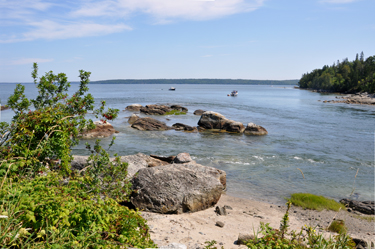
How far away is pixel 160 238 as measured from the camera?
22.5 ft

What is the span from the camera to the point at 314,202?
1265 centimetres

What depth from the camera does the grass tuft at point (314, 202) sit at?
1229 cm

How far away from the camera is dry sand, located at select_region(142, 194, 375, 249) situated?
725 cm

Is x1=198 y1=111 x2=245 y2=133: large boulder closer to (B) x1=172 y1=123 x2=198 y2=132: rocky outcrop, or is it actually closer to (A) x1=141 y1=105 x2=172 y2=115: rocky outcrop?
(B) x1=172 y1=123 x2=198 y2=132: rocky outcrop

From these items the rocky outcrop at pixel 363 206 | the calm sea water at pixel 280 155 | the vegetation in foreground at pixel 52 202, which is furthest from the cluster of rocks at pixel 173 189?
the rocky outcrop at pixel 363 206

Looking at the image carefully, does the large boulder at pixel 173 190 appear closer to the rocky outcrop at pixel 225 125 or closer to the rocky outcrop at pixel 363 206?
the rocky outcrop at pixel 363 206

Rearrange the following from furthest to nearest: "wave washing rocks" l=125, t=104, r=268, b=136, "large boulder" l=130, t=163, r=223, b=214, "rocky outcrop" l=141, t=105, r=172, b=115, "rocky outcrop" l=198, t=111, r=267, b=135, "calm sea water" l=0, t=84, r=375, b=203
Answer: "rocky outcrop" l=141, t=105, r=172, b=115
"wave washing rocks" l=125, t=104, r=268, b=136
"rocky outcrop" l=198, t=111, r=267, b=135
"calm sea water" l=0, t=84, r=375, b=203
"large boulder" l=130, t=163, r=223, b=214

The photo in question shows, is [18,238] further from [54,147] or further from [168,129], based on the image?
[168,129]

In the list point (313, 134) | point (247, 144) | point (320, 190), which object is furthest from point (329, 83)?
point (320, 190)

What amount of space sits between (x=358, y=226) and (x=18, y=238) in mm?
11656

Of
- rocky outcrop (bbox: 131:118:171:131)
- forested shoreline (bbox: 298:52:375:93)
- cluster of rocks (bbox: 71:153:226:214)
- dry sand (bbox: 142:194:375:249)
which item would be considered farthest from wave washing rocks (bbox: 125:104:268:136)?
forested shoreline (bbox: 298:52:375:93)

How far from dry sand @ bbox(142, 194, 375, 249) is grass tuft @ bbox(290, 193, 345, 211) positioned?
38 cm

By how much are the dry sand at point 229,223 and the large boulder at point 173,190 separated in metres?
0.32

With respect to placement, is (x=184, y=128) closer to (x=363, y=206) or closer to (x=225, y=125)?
(x=225, y=125)
